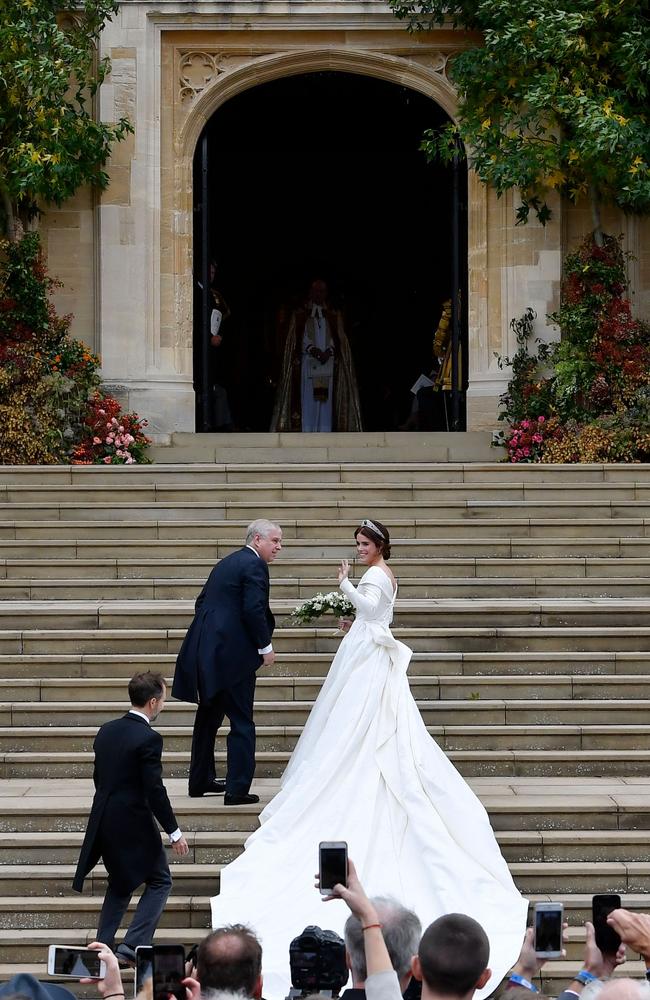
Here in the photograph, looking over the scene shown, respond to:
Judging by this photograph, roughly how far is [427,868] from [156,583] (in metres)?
4.35

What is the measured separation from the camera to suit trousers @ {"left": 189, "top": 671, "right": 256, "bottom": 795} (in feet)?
27.1

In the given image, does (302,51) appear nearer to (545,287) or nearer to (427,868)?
(545,287)

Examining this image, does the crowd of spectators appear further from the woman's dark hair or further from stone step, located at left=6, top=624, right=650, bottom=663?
stone step, located at left=6, top=624, right=650, bottom=663

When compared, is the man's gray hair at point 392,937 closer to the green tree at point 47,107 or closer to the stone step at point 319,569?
the stone step at point 319,569

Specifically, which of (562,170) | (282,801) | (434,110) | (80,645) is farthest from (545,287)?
(282,801)

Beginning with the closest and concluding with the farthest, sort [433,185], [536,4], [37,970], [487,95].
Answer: [37,970], [536,4], [487,95], [433,185]

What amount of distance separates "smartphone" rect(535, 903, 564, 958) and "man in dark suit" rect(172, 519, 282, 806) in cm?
457

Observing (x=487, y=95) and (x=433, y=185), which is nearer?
(x=487, y=95)

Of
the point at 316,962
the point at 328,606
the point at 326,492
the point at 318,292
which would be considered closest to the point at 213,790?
the point at 328,606

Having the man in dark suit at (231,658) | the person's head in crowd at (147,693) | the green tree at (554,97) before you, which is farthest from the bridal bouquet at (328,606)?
the green tree at (554,97)

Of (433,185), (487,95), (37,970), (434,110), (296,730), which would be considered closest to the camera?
(37,970)

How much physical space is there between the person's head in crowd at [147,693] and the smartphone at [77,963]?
10.1ft

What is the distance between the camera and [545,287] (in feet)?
50.8

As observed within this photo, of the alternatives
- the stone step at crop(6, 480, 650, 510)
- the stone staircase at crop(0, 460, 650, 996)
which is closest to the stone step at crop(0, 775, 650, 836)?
the stone staircase at crop(0, 460, 650, 996)
